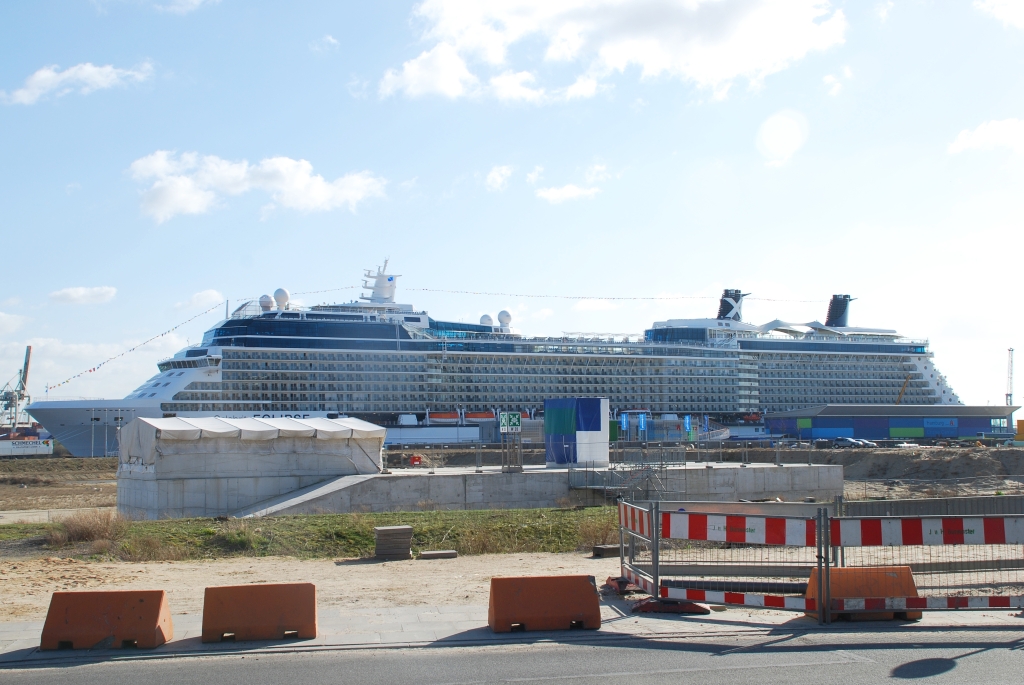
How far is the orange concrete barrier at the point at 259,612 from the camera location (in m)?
8.50

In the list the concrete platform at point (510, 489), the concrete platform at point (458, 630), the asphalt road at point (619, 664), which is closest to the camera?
the asphalt road at point (619, 664)

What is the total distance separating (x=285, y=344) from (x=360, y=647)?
65570 millimetres

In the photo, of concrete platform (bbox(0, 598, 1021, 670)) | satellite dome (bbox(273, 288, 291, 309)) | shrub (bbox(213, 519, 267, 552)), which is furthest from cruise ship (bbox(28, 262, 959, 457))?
concrete platform (bbox(0, 598, 1021, 670))

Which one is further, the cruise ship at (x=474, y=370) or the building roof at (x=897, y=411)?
the building roof at (x=897, y=411)

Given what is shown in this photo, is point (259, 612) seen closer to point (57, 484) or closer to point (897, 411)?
point (57, 484)

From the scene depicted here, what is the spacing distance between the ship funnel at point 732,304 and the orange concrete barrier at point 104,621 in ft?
Answer: 315

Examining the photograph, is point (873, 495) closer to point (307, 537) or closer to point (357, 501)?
point (357, 501)

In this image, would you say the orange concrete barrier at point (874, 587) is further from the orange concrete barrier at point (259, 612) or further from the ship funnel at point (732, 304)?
the ship funnel at point (732, 304)

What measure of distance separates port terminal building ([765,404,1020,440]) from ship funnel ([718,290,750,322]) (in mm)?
15656

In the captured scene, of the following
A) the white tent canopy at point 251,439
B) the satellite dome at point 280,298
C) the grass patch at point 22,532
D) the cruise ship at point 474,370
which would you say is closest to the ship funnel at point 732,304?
the cruise ship at point 474,370

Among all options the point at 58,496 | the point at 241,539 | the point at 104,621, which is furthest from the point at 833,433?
the point at 104,621

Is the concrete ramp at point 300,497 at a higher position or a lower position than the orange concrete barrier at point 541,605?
lower

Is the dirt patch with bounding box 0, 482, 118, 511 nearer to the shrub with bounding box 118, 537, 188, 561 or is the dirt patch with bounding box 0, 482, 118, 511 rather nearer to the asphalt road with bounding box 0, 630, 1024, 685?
the shrub with bounding box 118, 537, 188, 561

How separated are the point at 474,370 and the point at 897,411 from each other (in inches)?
1574
